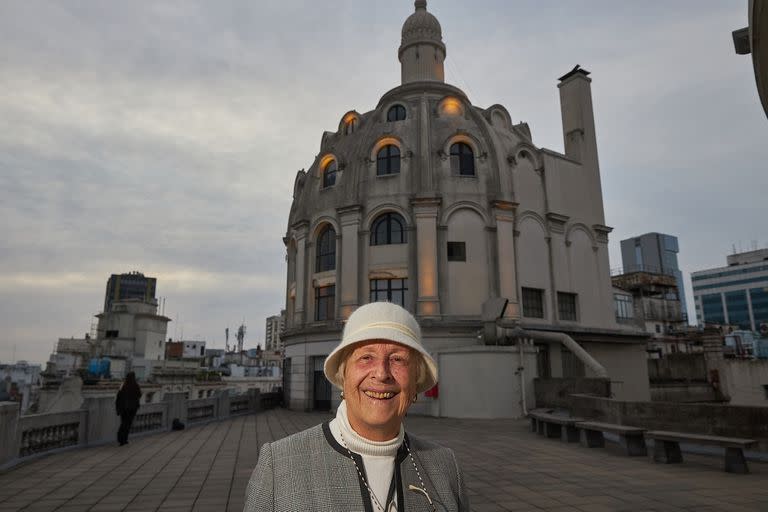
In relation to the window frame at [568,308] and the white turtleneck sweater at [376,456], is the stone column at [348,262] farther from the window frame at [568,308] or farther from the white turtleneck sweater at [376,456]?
the white turtleneck sweater at [376,456]

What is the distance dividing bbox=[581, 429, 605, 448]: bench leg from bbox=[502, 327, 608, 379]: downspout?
34.5 ft

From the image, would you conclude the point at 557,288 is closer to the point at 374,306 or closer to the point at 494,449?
the point at 494,449

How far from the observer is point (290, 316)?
108ft

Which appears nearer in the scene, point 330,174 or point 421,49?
point 330,174

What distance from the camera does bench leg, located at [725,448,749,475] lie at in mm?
9414

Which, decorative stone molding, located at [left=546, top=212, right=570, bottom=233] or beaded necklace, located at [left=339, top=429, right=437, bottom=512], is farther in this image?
decorative stone molding, located at [left=546, top=212, right=570, bottom=233]

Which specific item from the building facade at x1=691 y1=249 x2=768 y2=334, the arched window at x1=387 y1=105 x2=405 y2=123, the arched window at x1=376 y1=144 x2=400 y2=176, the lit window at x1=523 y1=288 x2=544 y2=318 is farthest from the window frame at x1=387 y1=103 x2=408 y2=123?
the building facade at x1=691 y1=249 x2=768 y2=334

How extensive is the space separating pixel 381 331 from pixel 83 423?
49.9 ft

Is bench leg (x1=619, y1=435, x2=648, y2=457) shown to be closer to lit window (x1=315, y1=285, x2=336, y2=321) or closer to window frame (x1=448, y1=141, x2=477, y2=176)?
window frame (x1=448, y1=141, x2=477, y2=176)

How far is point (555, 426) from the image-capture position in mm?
15773

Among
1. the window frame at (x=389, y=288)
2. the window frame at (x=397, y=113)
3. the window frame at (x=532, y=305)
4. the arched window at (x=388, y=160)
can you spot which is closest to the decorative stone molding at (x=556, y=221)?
the window frame at (x=532, y=305)

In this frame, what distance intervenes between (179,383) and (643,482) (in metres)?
71.2

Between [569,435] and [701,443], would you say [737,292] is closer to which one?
[569,435]

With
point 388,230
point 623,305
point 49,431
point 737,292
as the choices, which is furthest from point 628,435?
point 737,292
